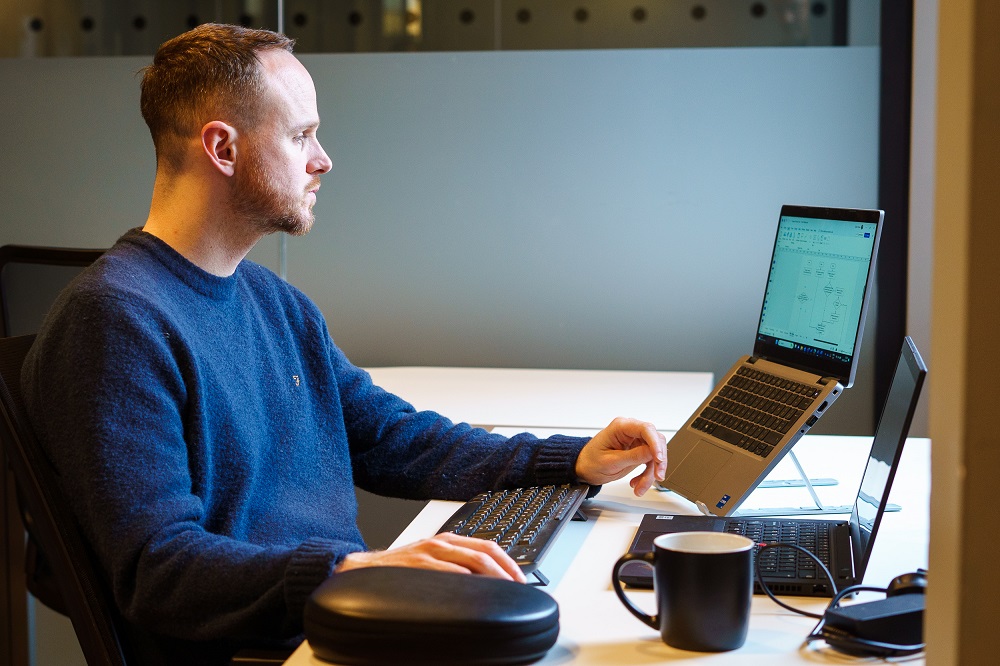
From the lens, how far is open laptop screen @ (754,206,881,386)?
133cm

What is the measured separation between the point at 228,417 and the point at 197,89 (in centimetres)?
44

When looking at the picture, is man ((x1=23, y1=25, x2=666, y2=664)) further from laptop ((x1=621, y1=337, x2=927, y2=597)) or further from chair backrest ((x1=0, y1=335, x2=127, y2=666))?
laptop ((x1=621, y1=337, x2=927, y2=597))

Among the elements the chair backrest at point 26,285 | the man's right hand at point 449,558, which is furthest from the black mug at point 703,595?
the chair backrest at point 26,285

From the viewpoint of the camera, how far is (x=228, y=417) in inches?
49.3

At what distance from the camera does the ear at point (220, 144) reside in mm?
1366

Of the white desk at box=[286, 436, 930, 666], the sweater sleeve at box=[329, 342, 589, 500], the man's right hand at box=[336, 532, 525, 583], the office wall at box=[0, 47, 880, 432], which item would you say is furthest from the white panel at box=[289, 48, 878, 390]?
the man's right hand at box=[336, 532, 525, 583]

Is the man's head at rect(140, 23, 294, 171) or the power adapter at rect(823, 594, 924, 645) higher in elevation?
the man's head at rect(140, 23, 294, 171)

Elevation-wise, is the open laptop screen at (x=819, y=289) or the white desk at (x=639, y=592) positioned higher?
the open laptop screen at (x=819, y=289)

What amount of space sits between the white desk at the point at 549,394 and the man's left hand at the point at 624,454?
20.2 inches

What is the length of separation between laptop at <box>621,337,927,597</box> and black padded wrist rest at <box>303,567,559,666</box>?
0.83ft

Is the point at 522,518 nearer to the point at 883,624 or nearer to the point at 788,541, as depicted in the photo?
the point at 788,541

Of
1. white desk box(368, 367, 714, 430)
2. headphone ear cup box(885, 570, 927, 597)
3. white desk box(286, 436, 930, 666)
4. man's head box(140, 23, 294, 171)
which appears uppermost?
man's head box(140, 23, 294, 171)

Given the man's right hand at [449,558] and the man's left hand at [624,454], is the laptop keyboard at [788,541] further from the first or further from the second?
the man's right hand at [449,558]

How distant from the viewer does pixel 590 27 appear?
273cm
